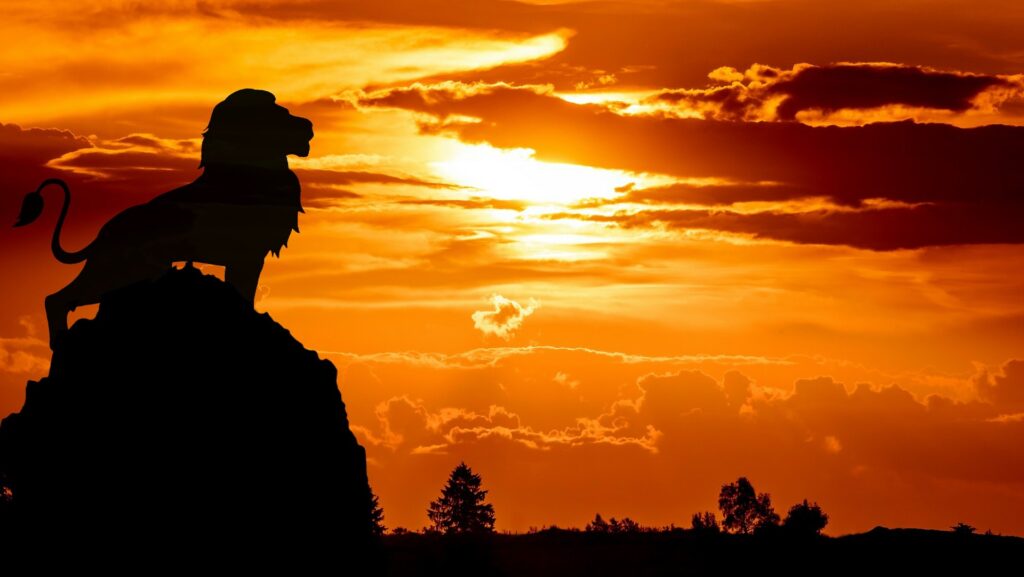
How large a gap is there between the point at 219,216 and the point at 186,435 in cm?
444

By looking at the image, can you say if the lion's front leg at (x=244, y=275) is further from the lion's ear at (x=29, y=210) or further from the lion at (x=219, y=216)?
the lion's ear at (x=29, y=210)

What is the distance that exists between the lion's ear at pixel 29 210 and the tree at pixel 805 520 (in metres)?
25.9

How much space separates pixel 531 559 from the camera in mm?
45969

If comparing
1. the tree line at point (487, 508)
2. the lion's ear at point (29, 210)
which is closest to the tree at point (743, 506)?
the tree line at point (487, 508)

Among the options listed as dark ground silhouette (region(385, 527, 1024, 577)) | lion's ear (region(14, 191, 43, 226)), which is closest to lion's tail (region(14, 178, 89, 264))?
lion's ear (region(14, 191, 43, 226))

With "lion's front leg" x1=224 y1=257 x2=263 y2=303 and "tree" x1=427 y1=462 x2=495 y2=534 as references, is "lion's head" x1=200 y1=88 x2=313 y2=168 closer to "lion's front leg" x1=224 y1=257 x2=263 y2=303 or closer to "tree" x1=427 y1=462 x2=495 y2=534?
"lion's front leg" x1=224 y1=257 x2=263 y2=303

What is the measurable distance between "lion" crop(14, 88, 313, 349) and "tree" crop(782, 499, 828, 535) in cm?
2257

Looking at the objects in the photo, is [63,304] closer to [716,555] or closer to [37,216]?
[37,216]

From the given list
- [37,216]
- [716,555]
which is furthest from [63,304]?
[716,555]

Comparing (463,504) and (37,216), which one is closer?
(37,216)

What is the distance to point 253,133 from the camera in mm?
30531

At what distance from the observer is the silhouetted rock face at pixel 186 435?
27641 millimetres

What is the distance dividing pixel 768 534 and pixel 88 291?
24.4 meters

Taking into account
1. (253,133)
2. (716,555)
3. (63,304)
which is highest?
(253,133)
